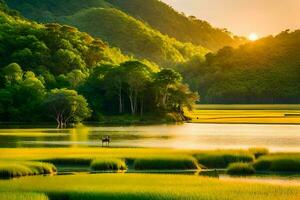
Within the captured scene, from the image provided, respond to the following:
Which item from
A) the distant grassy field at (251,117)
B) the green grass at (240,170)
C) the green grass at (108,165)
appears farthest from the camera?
the distant grassy field at (251,117)

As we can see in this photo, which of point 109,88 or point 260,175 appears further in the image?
point 109,88

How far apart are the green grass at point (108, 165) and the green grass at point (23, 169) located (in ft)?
8.92

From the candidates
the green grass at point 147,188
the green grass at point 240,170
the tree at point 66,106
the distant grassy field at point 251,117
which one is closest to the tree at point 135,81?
the distant grassy field at point 251,117

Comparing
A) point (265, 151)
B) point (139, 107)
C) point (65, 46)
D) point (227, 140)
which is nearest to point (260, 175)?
Result: point (265, 151)

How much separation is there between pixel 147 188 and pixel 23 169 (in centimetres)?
1036

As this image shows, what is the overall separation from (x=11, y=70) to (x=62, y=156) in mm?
95240

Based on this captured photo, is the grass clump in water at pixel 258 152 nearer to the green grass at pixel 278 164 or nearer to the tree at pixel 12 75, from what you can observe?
the green grass at pixel 278 164

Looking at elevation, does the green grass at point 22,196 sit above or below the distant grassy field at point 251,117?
below

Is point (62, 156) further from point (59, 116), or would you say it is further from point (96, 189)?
point (59, 116)

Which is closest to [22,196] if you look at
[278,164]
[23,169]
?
[23,169]

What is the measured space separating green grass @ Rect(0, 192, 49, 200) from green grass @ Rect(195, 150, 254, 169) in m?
17.6

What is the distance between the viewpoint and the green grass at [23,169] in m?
40.4

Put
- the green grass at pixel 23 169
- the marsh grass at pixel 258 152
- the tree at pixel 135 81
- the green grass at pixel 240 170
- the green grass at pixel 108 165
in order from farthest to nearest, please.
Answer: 1. the tree at pixel 135 81
2. the marsh grass at pixel 258 152
3. the green grass at pixel 108 165
4. the green grass at pixel 240 170
5. the green grass at pixel 23 169

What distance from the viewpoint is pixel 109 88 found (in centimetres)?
14012
